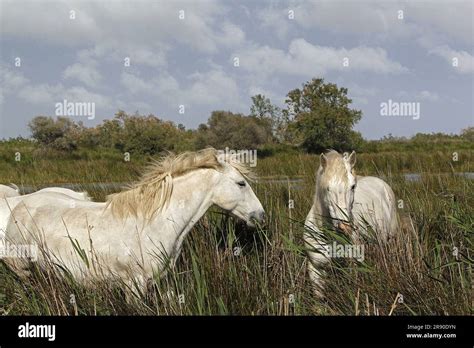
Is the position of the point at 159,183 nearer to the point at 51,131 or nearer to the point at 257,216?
the point at 257,216

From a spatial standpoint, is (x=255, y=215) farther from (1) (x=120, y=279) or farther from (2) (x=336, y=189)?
(1) (x=120, y=279)

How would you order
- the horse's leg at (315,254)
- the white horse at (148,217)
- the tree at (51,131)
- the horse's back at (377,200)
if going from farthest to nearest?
the tree at (51,131)
the horse's back at (377,200)
the white horse at (148,217)
the horse's leg at (315,254)

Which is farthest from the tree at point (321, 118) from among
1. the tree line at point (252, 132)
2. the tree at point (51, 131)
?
the tree at point (51, 131)

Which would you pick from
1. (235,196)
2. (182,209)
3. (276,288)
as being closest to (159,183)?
(182,209)

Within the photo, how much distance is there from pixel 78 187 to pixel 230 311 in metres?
5.60

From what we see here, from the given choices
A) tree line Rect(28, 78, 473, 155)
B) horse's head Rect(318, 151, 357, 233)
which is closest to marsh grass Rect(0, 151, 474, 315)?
horse's head Rect(318, 151, 357, 233)

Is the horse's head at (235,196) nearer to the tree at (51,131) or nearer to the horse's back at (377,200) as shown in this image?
the horse's back at (377,200)

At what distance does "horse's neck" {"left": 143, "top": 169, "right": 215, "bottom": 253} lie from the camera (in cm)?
485

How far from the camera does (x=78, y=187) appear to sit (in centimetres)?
889

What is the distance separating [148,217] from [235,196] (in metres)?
0.74

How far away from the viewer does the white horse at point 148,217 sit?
4.77 metres

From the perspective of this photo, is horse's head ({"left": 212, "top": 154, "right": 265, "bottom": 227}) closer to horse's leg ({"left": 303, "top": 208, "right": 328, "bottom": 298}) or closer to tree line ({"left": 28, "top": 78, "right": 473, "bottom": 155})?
horse's leg ({"left": 303, "top": 208, "right": 328, "bottom": 298})
